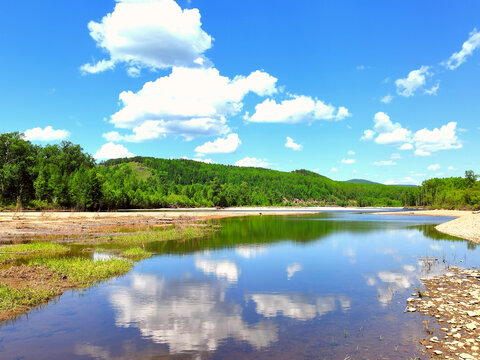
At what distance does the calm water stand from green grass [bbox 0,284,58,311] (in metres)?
Result: 0.92

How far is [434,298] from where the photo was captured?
18.9 metres

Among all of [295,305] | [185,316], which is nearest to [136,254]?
[185,316]

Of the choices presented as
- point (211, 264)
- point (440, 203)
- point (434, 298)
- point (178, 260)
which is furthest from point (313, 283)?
point (440, 203)

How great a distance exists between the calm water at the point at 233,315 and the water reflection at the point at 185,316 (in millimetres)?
52

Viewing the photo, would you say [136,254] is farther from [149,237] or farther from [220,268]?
[149,237]

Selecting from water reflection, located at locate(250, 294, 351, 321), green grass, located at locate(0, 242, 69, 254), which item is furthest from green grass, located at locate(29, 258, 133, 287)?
water reflection, located at locate(250, 294, 351, 321)

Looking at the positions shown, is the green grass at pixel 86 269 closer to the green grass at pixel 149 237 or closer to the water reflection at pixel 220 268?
the water reflection at pixel 220 268

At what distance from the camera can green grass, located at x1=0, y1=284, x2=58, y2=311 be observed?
17.0 m

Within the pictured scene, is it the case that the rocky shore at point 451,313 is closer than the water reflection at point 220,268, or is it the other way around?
the rocky shore at point 451,313

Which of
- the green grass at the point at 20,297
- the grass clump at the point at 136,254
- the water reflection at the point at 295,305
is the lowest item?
the water reflection at the point at 295,305

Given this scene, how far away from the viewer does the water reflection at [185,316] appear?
544 inches

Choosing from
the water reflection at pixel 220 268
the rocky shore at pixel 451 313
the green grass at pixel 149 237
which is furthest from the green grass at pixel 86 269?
the rocky shore at pixel 451 313

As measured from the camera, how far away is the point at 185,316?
16.5 m

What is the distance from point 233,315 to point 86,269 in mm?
14634
